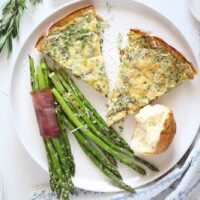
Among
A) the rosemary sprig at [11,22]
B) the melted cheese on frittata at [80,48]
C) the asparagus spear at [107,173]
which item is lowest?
the asparagus spear at [107,173]

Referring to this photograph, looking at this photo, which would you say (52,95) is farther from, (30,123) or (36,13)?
(36,13)

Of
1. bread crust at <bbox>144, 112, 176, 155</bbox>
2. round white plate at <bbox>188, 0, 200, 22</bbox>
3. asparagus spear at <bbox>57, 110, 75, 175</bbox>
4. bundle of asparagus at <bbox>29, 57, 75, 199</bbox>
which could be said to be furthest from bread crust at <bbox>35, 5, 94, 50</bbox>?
bread crust at <bbox>144, 112, 176, 155</bbox>

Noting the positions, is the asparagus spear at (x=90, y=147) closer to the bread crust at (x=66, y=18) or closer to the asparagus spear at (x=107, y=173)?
the asparagus spear at (x=107, y=173)

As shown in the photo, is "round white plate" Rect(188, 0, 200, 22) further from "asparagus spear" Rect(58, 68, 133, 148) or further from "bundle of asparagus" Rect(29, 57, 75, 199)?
"bundle of asparagus" Rect(29, 57, 75, 199)

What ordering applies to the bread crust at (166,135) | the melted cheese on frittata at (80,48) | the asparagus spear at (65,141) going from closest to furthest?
the bread crust at (166,135), the melted cheese on frittata at (80,48), the asparagus spear at (65,141)

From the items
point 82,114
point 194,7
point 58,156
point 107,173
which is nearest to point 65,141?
point 58,156

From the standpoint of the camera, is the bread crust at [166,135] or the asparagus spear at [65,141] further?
the asparagus spear at [65,141]

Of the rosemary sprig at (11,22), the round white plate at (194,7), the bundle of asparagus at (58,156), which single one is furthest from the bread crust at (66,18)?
the round white plate at (194,7)
